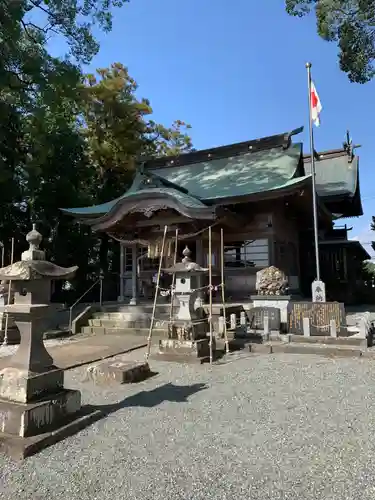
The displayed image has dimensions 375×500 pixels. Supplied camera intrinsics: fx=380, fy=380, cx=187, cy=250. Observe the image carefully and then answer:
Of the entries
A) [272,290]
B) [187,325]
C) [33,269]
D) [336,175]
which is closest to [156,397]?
[33,269]

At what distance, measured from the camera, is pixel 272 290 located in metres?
10.7

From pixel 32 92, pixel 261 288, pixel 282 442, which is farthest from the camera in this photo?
pixel 32 92

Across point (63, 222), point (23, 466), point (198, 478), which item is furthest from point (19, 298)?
point (63, 222)

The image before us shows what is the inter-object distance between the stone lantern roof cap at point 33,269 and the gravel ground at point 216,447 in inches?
68.0

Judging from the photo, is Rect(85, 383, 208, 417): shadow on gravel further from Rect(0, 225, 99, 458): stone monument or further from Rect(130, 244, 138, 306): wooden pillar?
Rect(130, 244, 138, 306): wooden pillar

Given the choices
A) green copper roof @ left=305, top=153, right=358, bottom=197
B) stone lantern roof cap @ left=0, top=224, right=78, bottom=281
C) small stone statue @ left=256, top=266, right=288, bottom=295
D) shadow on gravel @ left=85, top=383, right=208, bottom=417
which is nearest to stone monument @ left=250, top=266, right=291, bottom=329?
small stone statue @ left=256, top=266, right=288, bottom=295

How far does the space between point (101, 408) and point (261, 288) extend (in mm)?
6909

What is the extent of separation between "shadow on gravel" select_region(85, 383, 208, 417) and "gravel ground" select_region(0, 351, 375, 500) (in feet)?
0.05

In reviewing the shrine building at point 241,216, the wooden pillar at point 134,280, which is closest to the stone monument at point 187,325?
the shrine building at point 241,216

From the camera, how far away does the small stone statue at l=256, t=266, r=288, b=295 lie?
10633 mm

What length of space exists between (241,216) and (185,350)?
22.9 feet

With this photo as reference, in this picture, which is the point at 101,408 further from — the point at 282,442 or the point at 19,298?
the point at 282,442

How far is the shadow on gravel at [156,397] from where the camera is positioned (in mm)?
4805

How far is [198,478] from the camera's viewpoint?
307 cm
